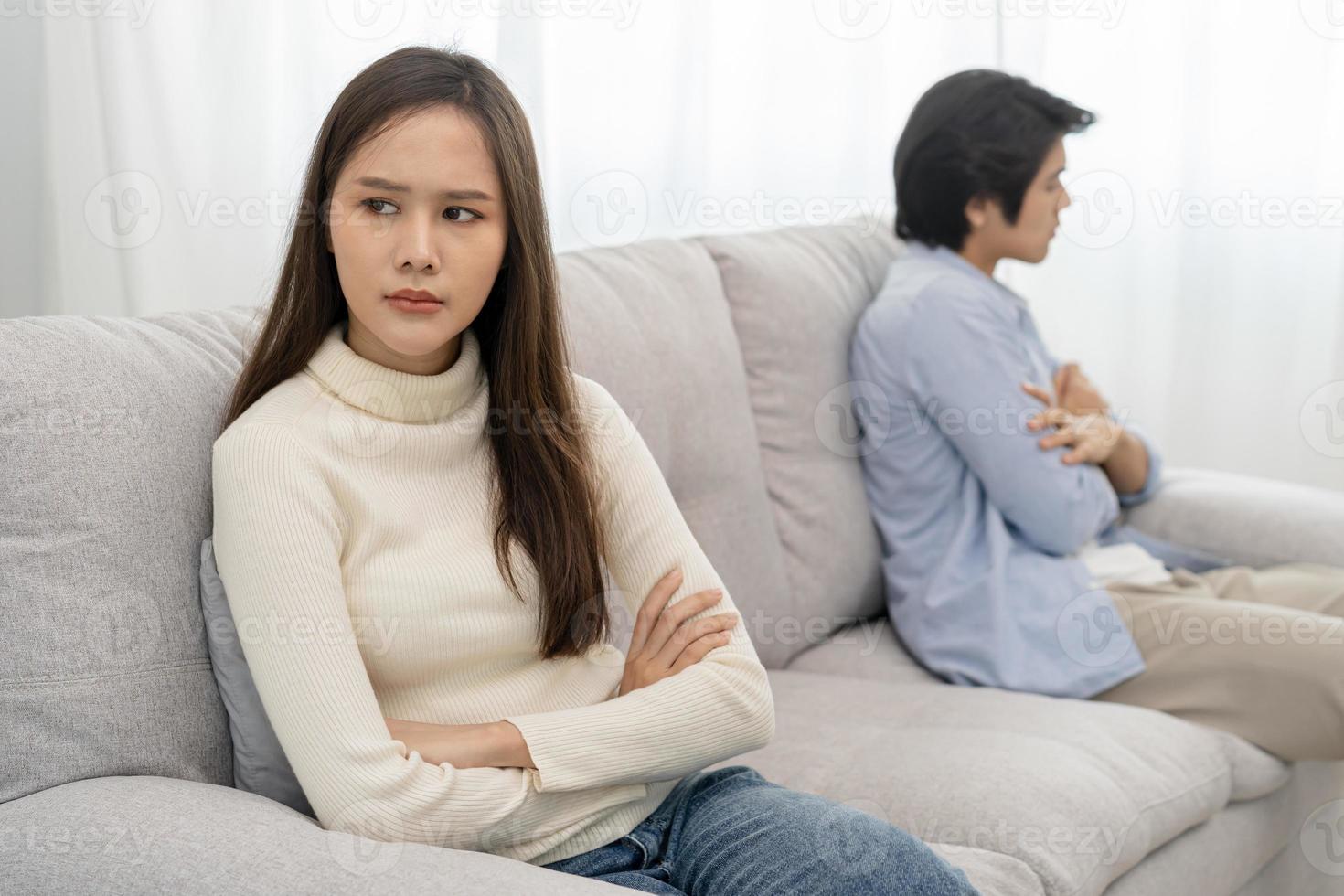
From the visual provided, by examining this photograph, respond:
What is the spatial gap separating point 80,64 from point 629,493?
1.02m

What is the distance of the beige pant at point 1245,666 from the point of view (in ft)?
5.80

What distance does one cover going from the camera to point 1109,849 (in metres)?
1.46

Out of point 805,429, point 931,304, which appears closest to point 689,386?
point 805,429

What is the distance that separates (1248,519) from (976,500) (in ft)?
1.82

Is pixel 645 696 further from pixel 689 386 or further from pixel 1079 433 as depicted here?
pixel 1079 433

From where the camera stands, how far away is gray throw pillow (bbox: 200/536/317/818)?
3.73ft

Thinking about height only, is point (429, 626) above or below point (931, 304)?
below

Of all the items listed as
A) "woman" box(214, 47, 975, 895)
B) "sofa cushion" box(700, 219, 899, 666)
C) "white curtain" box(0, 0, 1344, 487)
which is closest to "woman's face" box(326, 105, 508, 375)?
"woman" box(214, 47, 975, 895)

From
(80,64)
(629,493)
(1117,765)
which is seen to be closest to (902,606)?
(1117,765)

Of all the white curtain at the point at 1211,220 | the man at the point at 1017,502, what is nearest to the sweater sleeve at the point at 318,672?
the man at the point at 1017,502

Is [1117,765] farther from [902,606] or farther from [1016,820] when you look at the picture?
[902,606]

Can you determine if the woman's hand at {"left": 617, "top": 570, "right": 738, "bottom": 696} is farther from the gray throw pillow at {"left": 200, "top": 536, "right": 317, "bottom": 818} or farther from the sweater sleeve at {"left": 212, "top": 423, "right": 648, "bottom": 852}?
the gray throw pillow at {"left": 200, "top": 536, "right": 317, "bottom": 818}

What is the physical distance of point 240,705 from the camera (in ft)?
3.77

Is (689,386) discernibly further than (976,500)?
No
